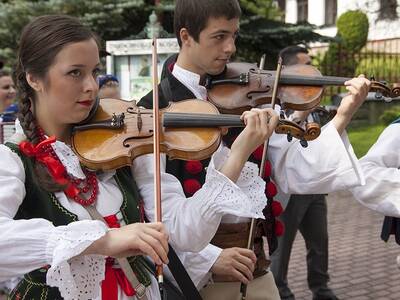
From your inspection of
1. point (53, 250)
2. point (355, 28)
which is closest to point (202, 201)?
point (53, 250)

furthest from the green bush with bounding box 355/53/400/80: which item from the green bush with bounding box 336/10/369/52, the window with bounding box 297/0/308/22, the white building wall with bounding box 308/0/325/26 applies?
the window with bounding box 297/0/308/22

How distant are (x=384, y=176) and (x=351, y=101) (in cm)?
41

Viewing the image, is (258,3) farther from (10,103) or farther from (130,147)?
(130,147)

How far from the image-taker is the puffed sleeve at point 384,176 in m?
2.46

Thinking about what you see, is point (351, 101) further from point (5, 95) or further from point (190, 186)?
point (5, 95)

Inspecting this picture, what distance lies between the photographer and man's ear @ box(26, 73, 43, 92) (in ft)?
6.15

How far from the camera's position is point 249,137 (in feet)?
6.07

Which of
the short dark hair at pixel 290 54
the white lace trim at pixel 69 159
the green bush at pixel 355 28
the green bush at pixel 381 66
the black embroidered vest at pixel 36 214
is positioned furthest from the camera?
the green bush at pixel 355 28

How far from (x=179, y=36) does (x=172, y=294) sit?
101 cm

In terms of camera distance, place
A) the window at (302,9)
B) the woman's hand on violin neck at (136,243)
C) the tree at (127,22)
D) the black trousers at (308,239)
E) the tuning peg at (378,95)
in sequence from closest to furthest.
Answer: the woman's hand on violin neck at (136,243) → the tuning peg at (378,95) → the black trousers at (308,239) → the tree at (127,22) → the window at (302,9)

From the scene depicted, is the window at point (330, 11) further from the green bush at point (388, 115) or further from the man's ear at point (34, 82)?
the man's ear at point (34, 82)

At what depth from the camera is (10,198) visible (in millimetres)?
1684

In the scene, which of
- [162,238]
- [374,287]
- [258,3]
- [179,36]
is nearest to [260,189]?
[162,238]

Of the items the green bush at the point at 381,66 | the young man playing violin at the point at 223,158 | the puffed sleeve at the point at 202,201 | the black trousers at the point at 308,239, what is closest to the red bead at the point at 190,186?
the young man playing violin at the point at 223,158
